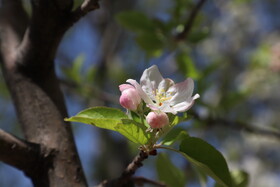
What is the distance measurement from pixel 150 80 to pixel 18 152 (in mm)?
337

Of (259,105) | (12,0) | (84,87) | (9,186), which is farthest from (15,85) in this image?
(259,105)

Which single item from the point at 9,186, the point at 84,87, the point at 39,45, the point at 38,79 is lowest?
the point at 9,186

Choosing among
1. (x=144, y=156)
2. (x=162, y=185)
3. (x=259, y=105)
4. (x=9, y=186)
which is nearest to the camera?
(x=144, y=156)

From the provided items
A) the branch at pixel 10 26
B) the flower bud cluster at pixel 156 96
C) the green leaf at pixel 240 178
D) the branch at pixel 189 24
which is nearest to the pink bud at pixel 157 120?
the flower bud cluster at pixel 156 96

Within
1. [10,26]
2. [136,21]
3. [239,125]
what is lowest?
[239,125]

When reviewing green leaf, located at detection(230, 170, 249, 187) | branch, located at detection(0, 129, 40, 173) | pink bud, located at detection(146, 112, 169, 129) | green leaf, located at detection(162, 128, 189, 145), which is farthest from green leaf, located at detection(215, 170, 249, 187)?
branch, located at detection(0, 129, 40, 173)


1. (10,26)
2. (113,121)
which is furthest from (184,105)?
(10,26)

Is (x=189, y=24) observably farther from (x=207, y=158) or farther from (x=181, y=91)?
(x=207, y=158)

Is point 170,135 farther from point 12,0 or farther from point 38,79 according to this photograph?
point 12,0

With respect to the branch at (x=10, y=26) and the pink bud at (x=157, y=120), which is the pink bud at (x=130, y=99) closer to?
the pink bud at (x=157, y=120)

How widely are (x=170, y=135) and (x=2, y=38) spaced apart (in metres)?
0.67

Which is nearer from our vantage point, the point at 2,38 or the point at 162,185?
the point at 162,185

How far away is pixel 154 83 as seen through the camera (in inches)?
37.4

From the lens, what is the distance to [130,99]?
835 millimetres
